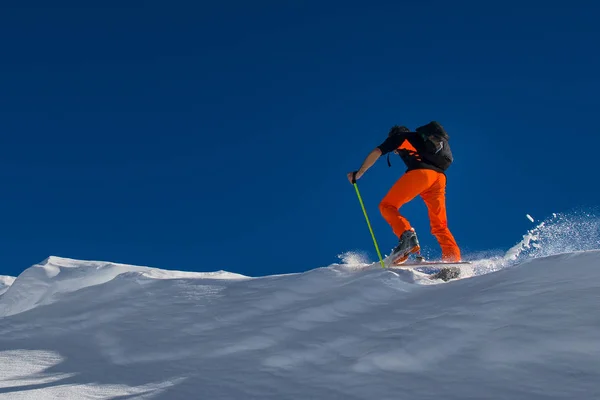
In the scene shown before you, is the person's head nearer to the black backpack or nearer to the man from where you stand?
the man

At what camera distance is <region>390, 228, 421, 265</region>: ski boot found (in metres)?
7.06

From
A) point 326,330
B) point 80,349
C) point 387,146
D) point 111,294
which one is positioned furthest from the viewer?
point 387,146

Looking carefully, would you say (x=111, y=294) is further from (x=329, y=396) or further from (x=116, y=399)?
(x=329, y=396)

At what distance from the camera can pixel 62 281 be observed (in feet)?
27.1

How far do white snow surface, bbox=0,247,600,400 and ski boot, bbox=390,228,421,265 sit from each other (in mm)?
973

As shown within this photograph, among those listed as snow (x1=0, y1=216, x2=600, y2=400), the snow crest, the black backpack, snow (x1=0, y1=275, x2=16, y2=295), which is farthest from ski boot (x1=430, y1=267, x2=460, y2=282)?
snow (x1=0, y1=275, x2=16, y2=295)

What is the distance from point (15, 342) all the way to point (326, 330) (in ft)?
12.5

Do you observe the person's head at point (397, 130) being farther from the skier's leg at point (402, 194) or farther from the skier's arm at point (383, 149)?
the skier's leg at point (402, 194)

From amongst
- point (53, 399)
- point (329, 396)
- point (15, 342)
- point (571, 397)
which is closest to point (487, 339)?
point (571, 397)

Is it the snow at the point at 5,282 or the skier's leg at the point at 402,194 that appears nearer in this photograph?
the skier's leg at the point at 402,194

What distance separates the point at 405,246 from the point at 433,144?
4.93 feet

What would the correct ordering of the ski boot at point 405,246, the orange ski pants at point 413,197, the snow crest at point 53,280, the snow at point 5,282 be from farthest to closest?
the snow at point 5,282
the snow crest at point 53,280
the orange ski pants at point 413,197
the ski boot at point 405,246

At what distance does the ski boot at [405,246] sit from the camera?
7.06 metres

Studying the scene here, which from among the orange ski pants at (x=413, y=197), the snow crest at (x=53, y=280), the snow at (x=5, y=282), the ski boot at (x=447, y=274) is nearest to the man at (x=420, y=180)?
the orange ski pants at (x=413, y=197)
